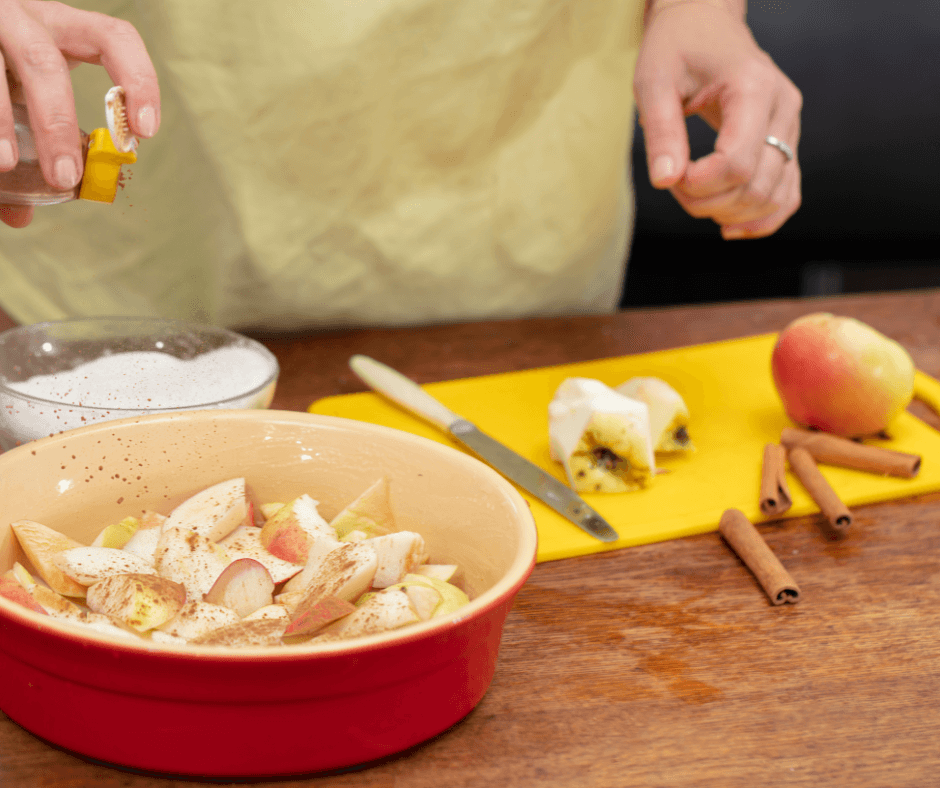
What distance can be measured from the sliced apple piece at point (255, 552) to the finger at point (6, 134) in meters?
0.34

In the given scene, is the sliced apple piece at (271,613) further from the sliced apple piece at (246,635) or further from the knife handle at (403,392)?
the knife handle at (403,392)

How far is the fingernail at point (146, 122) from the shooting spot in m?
0.73

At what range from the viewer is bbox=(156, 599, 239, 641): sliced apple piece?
514 millimetres

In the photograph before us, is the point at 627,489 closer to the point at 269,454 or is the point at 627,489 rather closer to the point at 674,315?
the point at 269,454

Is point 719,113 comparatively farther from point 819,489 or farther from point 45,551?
point 45,551

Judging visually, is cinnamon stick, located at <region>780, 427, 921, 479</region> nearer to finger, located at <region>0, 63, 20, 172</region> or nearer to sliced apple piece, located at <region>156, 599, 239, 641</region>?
sliced apple piece, located at <region>156, 599, 239, 641</region>

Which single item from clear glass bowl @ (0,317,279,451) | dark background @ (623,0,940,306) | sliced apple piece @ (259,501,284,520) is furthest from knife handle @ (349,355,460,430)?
dark background @ (623,0,940,306)

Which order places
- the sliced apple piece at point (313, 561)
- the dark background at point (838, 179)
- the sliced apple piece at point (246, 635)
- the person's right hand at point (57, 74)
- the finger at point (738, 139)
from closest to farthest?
the sliced apple piece at point (246, 635) < the sliced apple piece at point (313, 561) < the person's right hand at point (57, 74) < the finger at point (738, 139) < the dark background at point (838, 179)

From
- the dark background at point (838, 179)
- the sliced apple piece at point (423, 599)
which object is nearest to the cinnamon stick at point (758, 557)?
the sliced apple piece at point (423, 599)

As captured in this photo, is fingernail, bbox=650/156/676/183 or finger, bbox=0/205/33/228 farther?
fingernail, bbox=650/156/676/183

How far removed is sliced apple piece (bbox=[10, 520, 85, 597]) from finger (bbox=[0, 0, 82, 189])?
0.27 meters

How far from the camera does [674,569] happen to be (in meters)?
0.76

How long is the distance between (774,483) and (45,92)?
741mm

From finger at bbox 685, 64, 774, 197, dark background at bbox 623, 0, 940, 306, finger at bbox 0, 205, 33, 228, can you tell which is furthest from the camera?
dark background at bbox 623, 0, 940, 306
